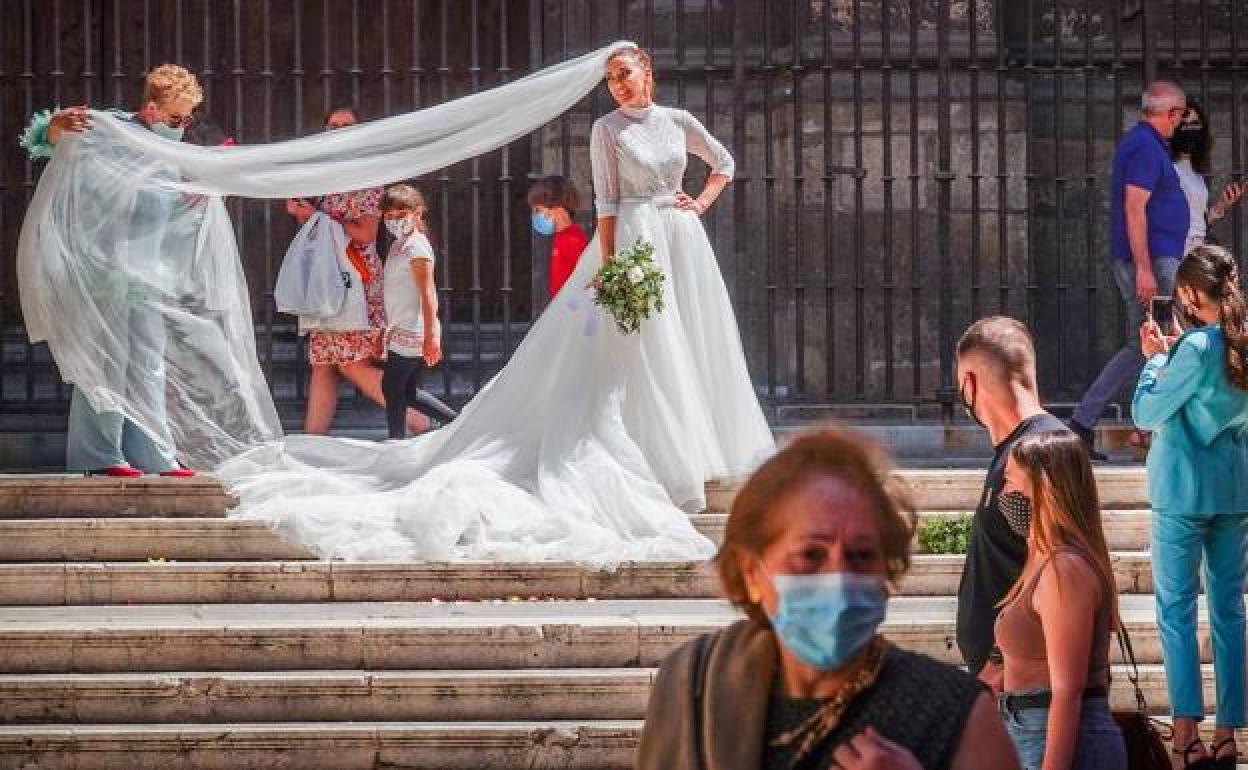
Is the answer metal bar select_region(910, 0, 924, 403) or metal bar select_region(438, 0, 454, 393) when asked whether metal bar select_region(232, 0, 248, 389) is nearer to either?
metal bar select_region(438, 0, 454, 393)

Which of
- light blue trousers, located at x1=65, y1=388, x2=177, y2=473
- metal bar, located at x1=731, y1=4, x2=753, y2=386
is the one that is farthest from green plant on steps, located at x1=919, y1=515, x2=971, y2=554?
metal bar, located at x1=731, y1=4, x2=753, y2=386

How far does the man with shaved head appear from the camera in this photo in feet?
18.4

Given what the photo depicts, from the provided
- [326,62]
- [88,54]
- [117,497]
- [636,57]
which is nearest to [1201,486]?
[636,57]

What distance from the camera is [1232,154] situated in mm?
14758

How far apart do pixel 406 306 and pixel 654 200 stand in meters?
1.62

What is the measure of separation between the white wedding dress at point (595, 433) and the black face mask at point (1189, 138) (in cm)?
253

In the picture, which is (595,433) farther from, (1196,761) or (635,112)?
(1196,761)

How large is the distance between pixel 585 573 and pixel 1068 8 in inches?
290

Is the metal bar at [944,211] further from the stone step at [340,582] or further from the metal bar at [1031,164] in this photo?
the stone step at [340,582]

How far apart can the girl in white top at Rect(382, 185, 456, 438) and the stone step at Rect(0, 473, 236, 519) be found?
1.77 metres

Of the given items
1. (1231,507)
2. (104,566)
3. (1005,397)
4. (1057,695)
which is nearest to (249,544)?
(104,566)

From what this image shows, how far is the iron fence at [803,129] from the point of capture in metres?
14.2

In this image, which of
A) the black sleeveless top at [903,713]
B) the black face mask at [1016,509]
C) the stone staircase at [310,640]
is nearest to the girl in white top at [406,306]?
the stone staircase at [310,640]

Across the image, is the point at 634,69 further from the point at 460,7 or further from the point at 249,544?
the point at 460,7
